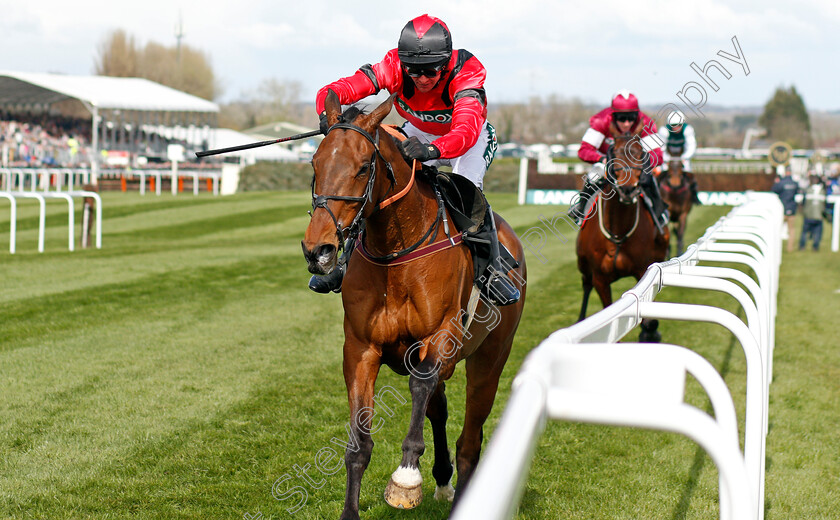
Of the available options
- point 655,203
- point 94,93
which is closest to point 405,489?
point 655,203

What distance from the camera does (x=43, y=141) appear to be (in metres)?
38.1

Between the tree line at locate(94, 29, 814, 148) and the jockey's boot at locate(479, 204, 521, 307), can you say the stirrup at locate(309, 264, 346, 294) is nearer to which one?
the jockey's boot at locate(479, 204, 521, 307)

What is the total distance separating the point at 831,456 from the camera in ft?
15.1

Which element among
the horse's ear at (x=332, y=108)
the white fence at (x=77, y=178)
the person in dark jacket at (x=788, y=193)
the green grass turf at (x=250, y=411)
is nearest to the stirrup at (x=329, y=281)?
the horse's ear at (x=332, y=108)

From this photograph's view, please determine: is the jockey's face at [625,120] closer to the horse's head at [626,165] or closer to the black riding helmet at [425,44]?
the horse's head at [626,165]

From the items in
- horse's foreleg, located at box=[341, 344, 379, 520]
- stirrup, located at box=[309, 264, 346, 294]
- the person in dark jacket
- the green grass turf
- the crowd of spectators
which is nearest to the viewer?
horse's foreleg, located at box=[341, 344, 379, 520]

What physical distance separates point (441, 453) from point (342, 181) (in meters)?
1.69

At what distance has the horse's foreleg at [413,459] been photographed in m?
3.09

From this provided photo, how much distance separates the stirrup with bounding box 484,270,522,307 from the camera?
12.6 ft

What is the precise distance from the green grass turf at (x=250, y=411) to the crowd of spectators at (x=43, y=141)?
24.0 meters

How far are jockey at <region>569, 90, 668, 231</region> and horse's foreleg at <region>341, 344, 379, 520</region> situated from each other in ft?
15.5

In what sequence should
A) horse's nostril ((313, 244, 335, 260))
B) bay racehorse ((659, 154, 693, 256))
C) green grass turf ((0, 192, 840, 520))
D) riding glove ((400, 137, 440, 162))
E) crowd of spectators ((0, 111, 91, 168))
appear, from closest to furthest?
horse's nostril ((313, 244, 335, 260)) → riding glove ((400, 137, 440, 162)) → green grass turf ((0, 192, 840, 520)) → bay racehorse ((659, 154, 693, 256)) → crowd of spectators ((0, 111, 91, 168))

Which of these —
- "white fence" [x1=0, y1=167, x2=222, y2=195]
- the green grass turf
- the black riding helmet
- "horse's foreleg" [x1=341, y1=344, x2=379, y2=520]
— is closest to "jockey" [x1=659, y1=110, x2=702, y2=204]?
the green grass turf

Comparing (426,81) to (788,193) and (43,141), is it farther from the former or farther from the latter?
(43,141)
